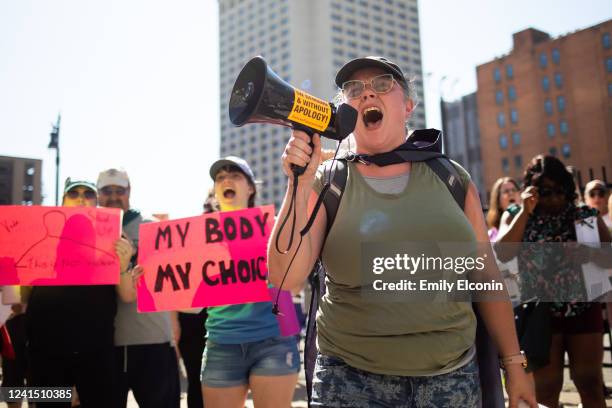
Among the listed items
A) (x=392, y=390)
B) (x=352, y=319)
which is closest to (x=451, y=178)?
(x=352, y=319)

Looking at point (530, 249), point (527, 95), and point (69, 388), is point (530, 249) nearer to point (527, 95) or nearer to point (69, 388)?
point (69, 388)

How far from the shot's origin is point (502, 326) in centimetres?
189

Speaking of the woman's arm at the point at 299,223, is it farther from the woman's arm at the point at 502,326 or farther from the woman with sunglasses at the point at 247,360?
the woman with sunglasses at the point at 247,360

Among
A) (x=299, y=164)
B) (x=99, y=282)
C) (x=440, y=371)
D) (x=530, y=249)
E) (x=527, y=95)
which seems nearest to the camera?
(x=299, y=164)

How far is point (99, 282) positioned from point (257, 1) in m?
134

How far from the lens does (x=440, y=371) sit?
1.68 metres

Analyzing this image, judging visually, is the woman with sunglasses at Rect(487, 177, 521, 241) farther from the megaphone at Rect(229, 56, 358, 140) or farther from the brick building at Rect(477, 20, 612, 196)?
the brick building at Rect(477, 20, 612, 196)

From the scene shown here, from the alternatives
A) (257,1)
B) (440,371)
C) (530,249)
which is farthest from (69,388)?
(257,1)

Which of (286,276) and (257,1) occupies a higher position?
(257,1)

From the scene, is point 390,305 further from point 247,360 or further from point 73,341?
point 73,341

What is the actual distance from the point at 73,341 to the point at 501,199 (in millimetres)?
4272

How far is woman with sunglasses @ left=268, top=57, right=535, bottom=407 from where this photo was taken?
1660 millimetres

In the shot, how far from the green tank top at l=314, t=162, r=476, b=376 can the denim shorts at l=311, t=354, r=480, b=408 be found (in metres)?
0.03

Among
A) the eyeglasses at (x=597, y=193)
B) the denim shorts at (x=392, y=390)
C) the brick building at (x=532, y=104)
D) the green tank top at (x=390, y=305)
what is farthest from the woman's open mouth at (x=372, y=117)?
the brick building at (x=532, y=104)
